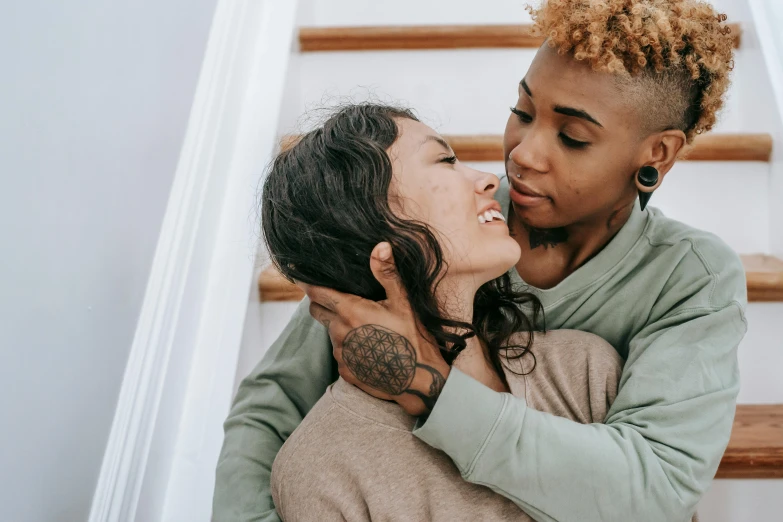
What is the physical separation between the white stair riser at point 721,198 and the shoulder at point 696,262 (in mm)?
544

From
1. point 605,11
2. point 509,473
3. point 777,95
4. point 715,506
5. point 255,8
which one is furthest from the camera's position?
point 255,8

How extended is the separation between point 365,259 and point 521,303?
34 centimetres

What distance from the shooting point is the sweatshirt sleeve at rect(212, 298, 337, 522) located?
3.32ft

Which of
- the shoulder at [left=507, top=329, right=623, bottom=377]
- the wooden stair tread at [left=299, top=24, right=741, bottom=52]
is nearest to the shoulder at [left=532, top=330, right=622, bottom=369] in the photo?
the shoulder at [left=507, top=329, right=623, bottom=377]

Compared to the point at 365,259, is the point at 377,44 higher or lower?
higher

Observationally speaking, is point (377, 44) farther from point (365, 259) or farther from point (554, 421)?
point (554, 421)

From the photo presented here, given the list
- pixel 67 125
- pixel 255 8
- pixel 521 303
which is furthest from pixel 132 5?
pixel 521 303

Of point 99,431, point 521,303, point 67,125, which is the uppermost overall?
point 67,125

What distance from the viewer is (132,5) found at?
4.31 ft

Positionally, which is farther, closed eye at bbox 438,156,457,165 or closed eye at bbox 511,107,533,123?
closed eye at bbox 511,107,533,123

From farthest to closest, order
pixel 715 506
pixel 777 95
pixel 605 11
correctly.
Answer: pixel 777 95, pixel 715 506, pixel 605 11

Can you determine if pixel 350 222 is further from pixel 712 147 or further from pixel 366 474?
pixel 712 147

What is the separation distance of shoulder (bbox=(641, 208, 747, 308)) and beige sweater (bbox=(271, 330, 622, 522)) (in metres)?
0.27

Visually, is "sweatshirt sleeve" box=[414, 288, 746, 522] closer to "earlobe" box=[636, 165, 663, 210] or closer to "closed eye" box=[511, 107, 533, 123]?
"earlobe" box=[636, 165, 663, 210]
